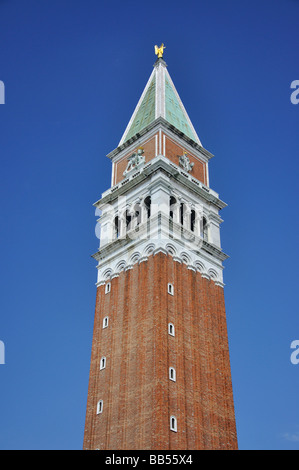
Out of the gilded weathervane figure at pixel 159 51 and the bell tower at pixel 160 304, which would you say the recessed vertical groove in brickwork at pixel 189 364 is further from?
the gilded weathervane figure at pixel 159 51

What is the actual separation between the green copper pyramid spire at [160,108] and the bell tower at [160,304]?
340 millimetres

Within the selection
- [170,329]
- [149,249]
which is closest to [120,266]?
[149,249]

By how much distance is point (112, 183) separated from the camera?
2761 inches

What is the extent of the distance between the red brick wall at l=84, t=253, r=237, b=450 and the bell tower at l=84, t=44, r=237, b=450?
0.09m

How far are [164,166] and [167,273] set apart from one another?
12.3 meters

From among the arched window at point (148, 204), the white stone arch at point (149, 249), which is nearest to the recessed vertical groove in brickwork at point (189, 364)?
the white stone arch at point (149, 249)

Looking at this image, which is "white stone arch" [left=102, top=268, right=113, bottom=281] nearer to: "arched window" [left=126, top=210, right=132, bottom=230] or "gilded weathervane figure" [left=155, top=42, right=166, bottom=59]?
"arched window" [left=126, top=210, right=132, bottom=230]

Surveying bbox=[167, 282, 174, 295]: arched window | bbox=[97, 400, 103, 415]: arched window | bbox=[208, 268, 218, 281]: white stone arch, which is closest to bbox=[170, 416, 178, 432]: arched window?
bbox=[97, 400, 103, 415]: arched window

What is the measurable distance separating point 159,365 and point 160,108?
3322 cm

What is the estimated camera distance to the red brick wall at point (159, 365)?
4828 centimetres

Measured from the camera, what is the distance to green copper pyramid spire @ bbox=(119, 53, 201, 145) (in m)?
71.4

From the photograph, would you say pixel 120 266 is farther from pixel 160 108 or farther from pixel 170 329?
→ pixel 160 108
